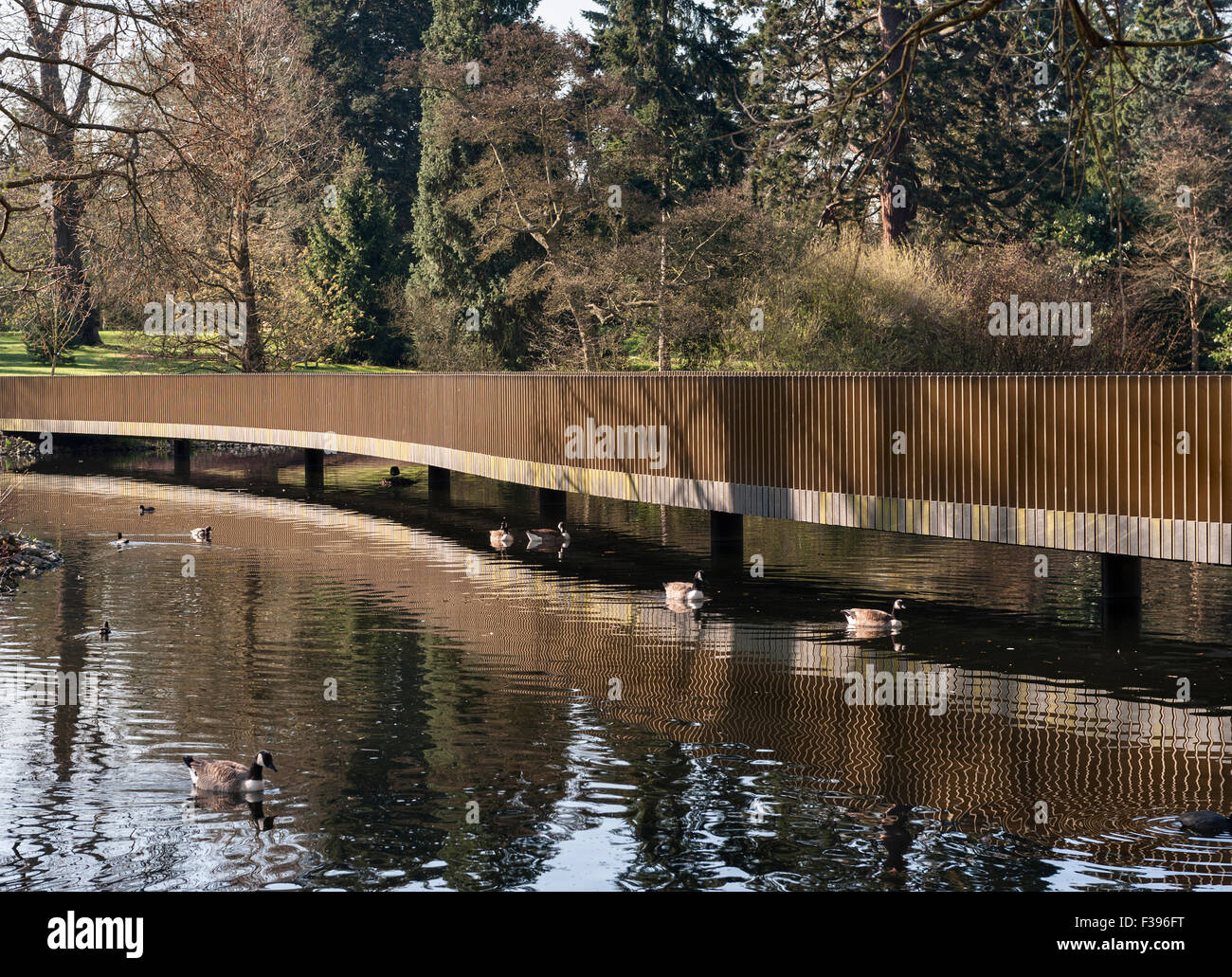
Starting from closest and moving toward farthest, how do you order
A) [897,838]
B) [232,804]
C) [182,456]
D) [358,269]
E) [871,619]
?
[897,838], [232,804], [871,619], [182,456], [358,269]

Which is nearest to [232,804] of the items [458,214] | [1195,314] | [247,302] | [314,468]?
[314,468]

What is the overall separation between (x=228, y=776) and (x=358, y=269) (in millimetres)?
45252

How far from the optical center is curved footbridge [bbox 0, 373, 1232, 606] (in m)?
14.0

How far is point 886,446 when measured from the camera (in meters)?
17.3

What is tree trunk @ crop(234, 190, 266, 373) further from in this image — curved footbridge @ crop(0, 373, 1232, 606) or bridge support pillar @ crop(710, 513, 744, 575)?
bridge support pillar @ crop(710, 513, 744, 575)

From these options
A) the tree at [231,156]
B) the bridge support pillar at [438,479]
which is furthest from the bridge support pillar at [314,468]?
the tree at [231,156]

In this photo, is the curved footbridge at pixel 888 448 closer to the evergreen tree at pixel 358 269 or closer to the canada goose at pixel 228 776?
the canada goose at pixel 228 776

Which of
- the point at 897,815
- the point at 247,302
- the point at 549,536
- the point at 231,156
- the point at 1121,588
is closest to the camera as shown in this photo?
the point at 897,815

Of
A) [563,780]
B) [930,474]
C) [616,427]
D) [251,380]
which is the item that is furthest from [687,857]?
[251,380]

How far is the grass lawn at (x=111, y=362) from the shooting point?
46156 mm

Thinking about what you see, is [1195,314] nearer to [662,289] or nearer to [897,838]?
[662,289]

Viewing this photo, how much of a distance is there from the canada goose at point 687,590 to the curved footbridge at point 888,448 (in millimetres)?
1869

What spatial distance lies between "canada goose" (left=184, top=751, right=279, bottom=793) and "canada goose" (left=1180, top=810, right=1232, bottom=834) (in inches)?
220

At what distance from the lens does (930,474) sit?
1667 centimetres
